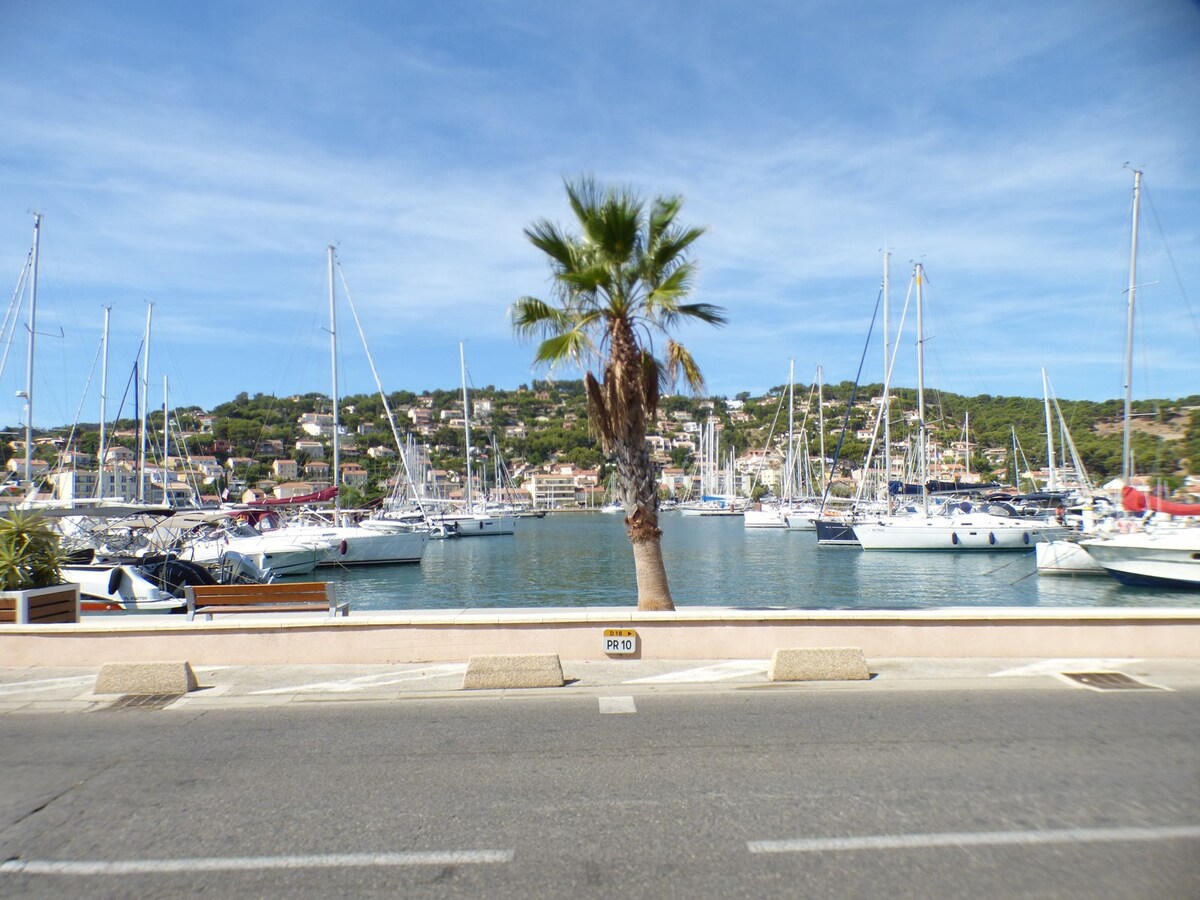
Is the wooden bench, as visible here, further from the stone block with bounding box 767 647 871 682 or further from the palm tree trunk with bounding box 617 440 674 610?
the stone block with bounding box 767 647 871 682

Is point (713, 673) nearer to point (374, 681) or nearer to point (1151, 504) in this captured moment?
point (374, 681)

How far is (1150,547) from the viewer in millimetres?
27906

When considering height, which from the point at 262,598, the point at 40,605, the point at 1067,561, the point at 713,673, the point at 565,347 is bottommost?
the point at 1067,561

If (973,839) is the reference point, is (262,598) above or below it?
above

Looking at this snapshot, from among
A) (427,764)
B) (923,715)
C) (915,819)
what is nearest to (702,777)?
(915,819)

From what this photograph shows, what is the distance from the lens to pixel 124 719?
841 cm

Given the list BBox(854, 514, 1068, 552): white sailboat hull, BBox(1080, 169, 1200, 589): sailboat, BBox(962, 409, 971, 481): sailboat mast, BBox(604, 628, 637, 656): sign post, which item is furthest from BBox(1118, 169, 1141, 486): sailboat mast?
BBox(962, 409, 971, 481): sailboat mast

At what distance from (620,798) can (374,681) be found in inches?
192

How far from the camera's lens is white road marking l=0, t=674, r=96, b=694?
31.7 feet

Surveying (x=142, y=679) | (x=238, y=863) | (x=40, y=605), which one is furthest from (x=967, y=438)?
(x=238, y=863)

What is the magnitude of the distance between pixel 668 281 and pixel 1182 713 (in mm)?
8096

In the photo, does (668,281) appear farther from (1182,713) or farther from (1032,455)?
(1032,455)

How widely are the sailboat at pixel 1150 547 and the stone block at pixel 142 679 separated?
27440 mm

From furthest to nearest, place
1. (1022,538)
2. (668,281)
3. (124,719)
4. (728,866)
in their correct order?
(1022,538), (668,281), (124,719), (728,866)
